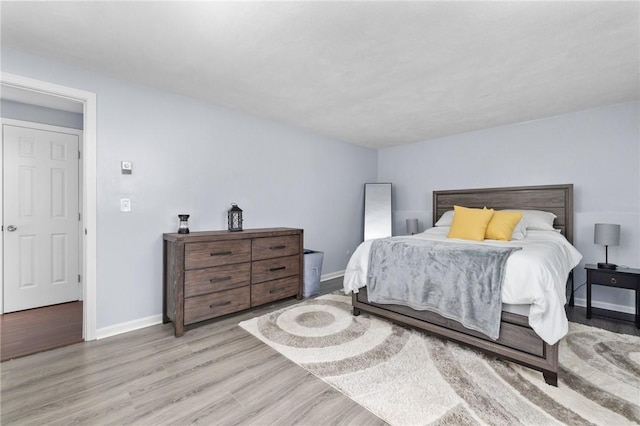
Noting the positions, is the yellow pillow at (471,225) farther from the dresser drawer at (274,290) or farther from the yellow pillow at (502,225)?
the dresser drawer at (274,290)

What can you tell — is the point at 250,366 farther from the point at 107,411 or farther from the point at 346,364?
the point at 107,411

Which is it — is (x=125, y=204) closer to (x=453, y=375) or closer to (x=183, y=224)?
(x=183, y=224)

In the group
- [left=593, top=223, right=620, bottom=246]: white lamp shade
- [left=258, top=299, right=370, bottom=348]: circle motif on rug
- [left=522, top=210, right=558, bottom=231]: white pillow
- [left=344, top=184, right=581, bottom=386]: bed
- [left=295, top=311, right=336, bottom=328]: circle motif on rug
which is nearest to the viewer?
[left=344, top=184, right=581, bottom=386]: bed

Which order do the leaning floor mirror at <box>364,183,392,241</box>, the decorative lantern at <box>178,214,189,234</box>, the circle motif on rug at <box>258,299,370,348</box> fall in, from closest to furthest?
the circle motif on rug at <box>258,299,370,348</box>
the decorative lantern at <box>178,214,189,234</box>
the leaning floor mirror at <box>364,183,392,241</box>

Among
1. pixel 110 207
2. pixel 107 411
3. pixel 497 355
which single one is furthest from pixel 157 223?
pixel 497 355

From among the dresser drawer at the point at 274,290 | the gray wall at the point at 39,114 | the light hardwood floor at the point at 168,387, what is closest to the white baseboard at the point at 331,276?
the dresser drawer at the point at 274,290

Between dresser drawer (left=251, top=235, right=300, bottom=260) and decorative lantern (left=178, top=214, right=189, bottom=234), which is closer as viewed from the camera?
decorative lantern (left=178, top=214, right=189, bottom=234)

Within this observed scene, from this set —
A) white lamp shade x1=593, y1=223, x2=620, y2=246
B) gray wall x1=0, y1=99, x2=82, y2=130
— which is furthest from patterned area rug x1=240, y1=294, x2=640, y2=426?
gray wall x1=0, y1=99, x2=82, y2=130

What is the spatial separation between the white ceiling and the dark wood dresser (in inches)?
60.1

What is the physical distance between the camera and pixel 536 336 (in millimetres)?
1906

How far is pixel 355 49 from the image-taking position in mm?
2133

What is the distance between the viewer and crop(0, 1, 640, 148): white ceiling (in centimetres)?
173

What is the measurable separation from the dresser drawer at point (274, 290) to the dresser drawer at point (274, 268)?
59 mm

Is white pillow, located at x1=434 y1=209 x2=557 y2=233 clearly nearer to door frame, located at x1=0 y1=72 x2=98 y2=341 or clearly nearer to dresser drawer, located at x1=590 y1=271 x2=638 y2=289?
dresser drawer, located at x1=590 y1=271 x2=638 y2=289
